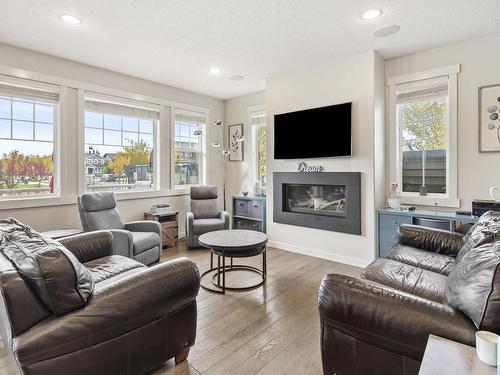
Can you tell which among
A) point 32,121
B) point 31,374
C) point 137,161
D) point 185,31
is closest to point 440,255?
point 31,374

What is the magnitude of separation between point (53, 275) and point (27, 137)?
10.2 ft

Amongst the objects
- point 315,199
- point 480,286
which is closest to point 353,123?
point 315,199

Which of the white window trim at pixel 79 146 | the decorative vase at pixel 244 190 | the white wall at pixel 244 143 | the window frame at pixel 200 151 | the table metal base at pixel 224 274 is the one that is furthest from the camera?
the white wall at pixel 244 143

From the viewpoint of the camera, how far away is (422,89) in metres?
3.65

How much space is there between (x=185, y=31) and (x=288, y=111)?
1877mm

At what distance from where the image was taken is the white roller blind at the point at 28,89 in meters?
3.40

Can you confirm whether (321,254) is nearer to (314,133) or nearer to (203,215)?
(314,133)

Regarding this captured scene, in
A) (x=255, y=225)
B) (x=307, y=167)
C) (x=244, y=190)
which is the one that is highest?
(x=307, y=167)

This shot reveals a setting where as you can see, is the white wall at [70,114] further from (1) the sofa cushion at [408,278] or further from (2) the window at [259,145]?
(1) the sofa cushion at [408,278]

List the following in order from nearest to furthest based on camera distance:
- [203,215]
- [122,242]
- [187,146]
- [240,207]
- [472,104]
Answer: [122,242] < [472,104] < [203,215] < [240,207] < [187,146]

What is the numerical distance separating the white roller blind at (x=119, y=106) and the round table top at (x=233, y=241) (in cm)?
260

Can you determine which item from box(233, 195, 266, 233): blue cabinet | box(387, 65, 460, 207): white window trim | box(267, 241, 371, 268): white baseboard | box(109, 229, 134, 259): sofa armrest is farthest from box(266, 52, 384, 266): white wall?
box(109, 229, 134, 259): sofa armrest

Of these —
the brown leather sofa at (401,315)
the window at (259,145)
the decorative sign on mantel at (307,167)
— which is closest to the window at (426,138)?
the decorative sign on mantel at (307,167)

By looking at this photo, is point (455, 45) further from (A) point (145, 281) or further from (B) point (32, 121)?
(B) point (32, 121)
